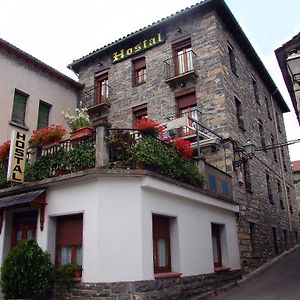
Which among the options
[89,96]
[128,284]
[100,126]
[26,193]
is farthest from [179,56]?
[128,284]

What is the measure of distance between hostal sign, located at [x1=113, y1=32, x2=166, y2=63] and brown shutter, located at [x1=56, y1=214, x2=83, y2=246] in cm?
944

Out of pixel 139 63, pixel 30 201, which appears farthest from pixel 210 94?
pixel 30 201

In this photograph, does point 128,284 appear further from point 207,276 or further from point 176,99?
point 176,99

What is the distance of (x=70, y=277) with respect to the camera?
7.36 meters

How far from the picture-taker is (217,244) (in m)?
10.7

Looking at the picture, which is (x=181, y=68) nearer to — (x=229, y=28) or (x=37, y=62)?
(x=229, y=28)

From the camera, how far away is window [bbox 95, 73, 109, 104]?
636 inches

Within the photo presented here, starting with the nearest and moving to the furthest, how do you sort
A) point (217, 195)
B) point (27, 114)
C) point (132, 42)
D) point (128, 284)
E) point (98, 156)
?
point (128, 284), point (98, 156), point (217, 195), point (27, 114), point (132, 42)

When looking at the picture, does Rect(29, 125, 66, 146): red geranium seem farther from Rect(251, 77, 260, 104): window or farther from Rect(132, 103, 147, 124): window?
Rect(251, 77, 260, 104): window

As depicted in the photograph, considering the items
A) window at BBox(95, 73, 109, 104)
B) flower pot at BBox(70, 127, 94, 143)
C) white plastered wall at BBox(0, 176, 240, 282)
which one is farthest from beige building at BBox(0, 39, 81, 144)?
white plastered wall at BBox(0, 176, 240, 282)

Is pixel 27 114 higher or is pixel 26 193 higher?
pixel 27 114

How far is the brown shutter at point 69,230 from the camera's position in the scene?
788 centimetres

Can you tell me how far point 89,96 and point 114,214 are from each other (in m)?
9.93

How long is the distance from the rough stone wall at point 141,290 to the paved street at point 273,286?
109cm
